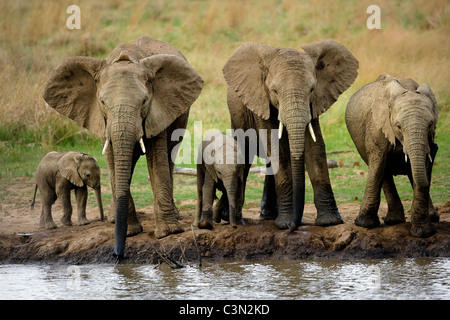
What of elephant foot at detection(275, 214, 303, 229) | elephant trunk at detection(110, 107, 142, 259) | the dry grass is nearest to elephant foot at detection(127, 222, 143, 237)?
elephant trunk at detection(110, 107, 142, 259)

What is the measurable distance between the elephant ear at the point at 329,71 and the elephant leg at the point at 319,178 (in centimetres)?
29

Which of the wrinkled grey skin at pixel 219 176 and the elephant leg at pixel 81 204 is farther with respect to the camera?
the elephant leg at pixel 81 204

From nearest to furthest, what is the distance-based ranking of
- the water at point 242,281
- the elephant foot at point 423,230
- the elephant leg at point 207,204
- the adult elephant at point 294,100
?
the water at point 242,281, the elephant foot at point 423,230, the adult elephant at point 294,100, the elephant leg at point 207,204

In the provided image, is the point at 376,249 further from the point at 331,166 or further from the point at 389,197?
the point at 331,166

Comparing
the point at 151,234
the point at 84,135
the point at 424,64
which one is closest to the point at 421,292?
the point at 151,234

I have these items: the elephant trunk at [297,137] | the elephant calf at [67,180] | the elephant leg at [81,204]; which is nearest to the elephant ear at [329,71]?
the elephant trunk at [297,137]

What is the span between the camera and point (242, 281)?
341 inches

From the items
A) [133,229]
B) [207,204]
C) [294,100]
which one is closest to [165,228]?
[133,229]

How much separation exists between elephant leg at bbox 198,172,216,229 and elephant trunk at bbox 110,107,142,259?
113 cm

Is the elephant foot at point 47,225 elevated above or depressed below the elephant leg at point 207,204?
below

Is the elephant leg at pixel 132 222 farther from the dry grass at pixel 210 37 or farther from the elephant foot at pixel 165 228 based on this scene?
the dry grass at pixel 210 37

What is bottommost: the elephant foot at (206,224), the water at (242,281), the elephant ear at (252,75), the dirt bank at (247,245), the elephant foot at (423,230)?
the water at (242,281)

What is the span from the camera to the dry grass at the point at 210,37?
17516 mm

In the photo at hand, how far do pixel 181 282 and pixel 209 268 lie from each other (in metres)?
0.66
